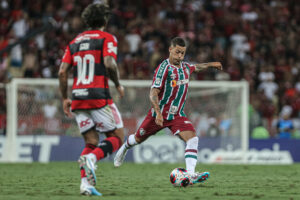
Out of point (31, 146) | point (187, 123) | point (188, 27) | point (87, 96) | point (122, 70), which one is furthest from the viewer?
point (188, 27)

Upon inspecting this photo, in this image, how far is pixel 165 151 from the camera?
17312mm

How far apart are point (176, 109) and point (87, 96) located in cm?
239

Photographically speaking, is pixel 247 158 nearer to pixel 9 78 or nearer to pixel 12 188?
pixel 9 78

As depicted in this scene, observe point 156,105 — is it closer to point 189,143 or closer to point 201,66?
point 189,143

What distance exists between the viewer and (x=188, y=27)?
22.8 m

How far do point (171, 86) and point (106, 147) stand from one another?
96.7 inches

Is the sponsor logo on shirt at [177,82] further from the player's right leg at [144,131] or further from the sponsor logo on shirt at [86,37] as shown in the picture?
the sponsor logo on shirt at [86,37]

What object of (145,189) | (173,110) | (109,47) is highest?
(109,47)

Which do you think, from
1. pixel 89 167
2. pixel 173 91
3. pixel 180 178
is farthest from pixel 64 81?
pixel 173 91

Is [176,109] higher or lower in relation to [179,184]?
higher

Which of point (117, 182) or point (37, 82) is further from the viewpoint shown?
point (37, 82)

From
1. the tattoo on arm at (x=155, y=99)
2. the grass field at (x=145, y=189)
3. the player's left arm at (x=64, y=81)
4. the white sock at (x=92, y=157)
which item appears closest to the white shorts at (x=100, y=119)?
the player's left arm at (x=64, y=81)

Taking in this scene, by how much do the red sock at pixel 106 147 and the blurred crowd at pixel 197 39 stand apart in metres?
11.3

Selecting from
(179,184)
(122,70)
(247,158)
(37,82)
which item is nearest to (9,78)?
(37,82)
